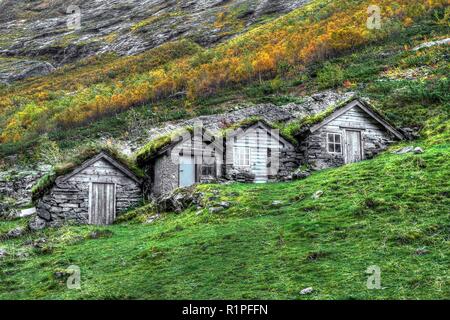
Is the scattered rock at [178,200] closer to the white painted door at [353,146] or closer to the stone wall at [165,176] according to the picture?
the stone wall at [165,176]

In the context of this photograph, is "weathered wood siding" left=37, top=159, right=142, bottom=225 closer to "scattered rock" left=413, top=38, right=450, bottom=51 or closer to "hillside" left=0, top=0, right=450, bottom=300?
"hillside" left=0, top=0, right=450, bottom=300

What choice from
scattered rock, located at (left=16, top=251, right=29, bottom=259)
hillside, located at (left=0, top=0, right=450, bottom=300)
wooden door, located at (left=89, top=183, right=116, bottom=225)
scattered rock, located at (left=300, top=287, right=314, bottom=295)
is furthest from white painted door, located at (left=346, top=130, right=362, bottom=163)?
scattered rock, located at (left=300, top=287, right=314, bottom=295)

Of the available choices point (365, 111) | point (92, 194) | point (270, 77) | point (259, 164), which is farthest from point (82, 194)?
point (270, 77)

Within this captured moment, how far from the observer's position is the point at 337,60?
49.8m

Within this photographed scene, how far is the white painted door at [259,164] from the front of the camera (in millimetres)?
24828

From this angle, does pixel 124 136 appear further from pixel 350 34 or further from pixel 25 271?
pixel 25 271

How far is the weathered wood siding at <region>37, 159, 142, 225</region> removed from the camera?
71.8 feet

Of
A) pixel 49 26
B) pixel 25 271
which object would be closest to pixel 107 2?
pixel 49 26

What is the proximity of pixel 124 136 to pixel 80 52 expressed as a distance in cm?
4641

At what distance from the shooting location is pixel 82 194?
75.0 feet

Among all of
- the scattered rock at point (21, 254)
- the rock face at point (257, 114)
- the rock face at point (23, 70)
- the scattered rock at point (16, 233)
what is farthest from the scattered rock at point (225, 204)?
the rock face at point (23, 70)

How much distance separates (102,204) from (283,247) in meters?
11.7

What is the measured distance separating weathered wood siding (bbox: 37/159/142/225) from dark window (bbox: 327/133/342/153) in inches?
340

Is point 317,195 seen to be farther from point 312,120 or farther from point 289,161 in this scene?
point 312,120
